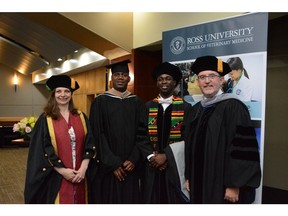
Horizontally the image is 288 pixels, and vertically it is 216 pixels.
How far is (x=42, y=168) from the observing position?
240 cm

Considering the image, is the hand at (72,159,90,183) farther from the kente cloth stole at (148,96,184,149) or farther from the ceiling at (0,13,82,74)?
the ceiling at (0,13,82,74)

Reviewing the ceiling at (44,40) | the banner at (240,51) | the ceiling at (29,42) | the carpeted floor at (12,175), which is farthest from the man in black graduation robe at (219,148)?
the ceiling at (29,42)

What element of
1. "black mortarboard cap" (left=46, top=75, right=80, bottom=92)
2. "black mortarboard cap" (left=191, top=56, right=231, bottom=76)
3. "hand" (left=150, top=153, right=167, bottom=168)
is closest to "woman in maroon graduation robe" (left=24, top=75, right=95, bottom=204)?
"black mortarboard cap" (left=46, top=75, right=80, bottom=92)

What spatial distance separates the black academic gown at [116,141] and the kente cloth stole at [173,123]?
0.14 meters

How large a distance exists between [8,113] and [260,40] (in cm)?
1439

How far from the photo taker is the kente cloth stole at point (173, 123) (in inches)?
103

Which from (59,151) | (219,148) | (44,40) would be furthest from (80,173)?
(44,40)

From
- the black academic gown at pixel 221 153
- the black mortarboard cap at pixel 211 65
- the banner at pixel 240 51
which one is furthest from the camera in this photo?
the banner at pixel 240 51

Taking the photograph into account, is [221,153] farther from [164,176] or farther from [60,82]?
[60,82]

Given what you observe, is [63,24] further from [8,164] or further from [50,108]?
[8,164]

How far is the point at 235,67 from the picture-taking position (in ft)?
9.19

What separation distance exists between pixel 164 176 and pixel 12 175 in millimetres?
4727

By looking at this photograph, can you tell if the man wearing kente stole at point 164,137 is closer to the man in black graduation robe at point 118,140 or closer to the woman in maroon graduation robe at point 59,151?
the man in black graduation robe at point 118,140

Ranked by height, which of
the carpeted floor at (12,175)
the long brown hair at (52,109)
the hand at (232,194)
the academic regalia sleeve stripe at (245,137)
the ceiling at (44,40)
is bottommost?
the carpeted floor at (12,175)
